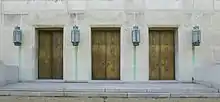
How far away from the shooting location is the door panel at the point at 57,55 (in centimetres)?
1145

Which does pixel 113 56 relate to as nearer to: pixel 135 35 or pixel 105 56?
pixel 105 56

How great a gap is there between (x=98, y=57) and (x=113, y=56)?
0.51 meters

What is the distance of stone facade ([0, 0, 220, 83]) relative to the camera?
1095cm

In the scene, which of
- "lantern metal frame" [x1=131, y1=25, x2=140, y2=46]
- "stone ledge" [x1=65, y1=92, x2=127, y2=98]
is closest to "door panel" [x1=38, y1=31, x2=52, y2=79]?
"lantern metal frame" [x1=131, y1=25, x2=140, y2=46]

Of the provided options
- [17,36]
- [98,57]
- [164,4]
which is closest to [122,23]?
[98,57]

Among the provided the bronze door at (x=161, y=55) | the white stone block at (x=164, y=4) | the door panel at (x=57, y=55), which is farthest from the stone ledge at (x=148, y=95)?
the door panel at (x=57, y=55)

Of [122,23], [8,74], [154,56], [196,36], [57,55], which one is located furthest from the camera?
[57,55]

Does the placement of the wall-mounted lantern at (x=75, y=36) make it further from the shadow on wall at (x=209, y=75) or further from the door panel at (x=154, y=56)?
the shadow on wall at (x=209, y=75)

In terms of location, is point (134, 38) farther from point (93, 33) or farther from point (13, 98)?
point (13, 98)

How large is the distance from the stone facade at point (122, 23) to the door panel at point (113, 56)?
13.8 inches

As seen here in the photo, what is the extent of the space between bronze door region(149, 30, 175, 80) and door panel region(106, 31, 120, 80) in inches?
44.0

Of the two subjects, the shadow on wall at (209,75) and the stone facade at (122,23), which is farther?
the stone facade at (122,23)

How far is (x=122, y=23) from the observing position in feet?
36.1

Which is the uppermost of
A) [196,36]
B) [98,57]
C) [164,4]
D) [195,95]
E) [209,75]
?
[164,4]
